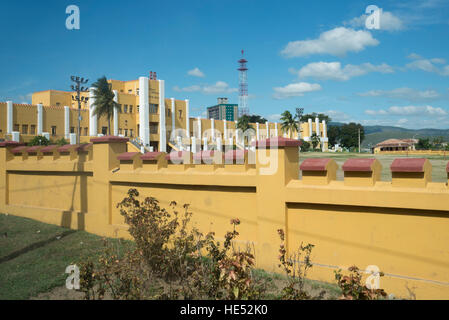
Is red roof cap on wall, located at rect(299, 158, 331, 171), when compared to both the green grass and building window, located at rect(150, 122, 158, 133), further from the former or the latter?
building window, located at rect(150, 122, 158, 133)

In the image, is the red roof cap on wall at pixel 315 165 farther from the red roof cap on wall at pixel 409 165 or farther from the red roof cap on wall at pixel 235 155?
the red roof cap on wall at pixel 235 155

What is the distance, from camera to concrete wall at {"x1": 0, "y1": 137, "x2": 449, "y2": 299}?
5566 mm

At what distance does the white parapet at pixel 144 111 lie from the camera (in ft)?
157

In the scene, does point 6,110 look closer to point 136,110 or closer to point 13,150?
point 136,110

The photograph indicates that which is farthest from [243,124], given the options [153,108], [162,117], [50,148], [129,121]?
[50,148]

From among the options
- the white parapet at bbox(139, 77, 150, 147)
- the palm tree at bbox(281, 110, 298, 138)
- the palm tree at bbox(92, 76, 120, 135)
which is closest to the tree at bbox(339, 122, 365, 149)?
the palm tree at bbox(281, 110, 298, 138)

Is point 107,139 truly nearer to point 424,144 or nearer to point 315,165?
point 315,165

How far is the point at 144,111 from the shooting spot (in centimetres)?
4819

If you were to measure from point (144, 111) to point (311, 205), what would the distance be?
145 ft

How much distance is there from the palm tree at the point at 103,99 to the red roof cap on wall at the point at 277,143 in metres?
40.8

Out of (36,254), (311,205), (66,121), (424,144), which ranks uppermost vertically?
(66,121)
